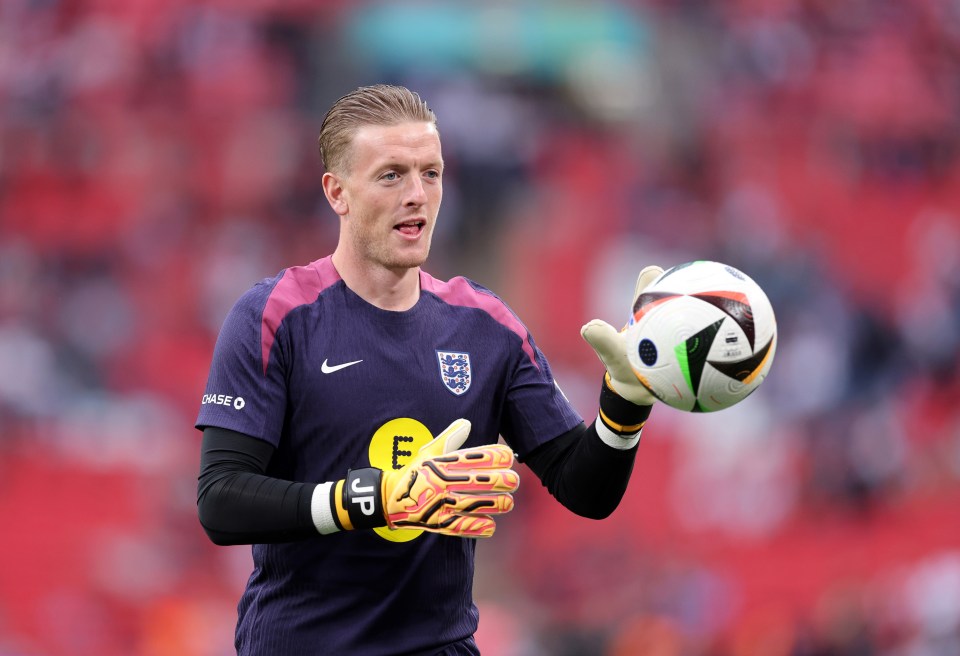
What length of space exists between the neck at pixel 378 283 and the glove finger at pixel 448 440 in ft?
1.89

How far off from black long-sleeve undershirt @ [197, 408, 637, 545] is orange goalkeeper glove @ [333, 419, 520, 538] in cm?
14

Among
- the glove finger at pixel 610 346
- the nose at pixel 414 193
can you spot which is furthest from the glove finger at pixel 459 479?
the nose at pixel 414 193

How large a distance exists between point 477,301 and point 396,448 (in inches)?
23.0

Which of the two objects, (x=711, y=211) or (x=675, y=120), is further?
(x=675, y=120)

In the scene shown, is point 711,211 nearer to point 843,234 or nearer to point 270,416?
point 843,234

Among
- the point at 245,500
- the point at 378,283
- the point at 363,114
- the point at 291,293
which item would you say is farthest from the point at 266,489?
the point at 363,114

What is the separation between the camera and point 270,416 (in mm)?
3695

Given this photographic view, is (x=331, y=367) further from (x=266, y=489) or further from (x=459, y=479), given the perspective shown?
A: (x=459, y=479)

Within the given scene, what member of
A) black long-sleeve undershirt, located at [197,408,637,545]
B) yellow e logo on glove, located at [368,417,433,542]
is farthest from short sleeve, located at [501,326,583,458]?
yellow e logo on glove, located at [368,417,433,542]

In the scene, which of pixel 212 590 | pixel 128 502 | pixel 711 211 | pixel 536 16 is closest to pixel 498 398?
pixel 212 590

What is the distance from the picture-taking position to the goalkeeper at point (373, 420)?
3547 mm

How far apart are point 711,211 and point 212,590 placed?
23.6 feet

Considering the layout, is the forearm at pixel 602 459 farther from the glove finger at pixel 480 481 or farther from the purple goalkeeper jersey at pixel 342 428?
the glove finger at pixel 480 481

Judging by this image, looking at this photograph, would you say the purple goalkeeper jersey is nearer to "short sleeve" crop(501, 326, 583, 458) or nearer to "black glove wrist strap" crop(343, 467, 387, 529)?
"short sleeve" crop(501, 326, 583, 458)
